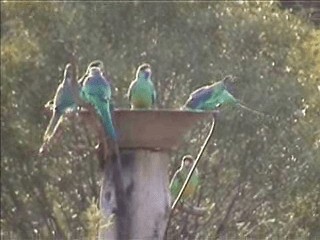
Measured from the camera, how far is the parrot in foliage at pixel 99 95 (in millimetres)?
4250

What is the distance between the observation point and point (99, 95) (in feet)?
15.1

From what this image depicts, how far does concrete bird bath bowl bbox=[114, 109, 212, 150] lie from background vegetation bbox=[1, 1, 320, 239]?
468cm

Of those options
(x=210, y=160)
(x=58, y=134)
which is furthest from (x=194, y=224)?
(x=58, y=134)

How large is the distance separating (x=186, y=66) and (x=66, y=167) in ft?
4.13

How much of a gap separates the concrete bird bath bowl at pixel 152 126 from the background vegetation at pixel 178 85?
4677 mm

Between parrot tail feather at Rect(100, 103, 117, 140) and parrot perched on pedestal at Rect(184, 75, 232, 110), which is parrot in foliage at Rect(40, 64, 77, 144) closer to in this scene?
parrot tail feather at Rect(100, 103, 117, 140)

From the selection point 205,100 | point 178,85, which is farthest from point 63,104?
point 178,85

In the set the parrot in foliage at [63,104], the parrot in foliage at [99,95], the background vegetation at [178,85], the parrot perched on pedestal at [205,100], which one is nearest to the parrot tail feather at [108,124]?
the parrot in foliage at [99,95]

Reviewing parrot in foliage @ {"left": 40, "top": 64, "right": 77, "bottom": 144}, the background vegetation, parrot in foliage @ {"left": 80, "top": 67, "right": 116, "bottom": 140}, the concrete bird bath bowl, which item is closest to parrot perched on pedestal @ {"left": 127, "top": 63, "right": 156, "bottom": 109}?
parrot in foliage @ {"left": 80, "top": 67, "right": 116, "bottom": 140}

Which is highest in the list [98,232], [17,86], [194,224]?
[17,86]

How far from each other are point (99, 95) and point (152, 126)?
366 mm

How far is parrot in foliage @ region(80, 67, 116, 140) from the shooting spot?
425cm

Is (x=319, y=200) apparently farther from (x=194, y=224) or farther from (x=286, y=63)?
(x=286, y=63)

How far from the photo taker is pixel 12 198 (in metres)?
10.5
